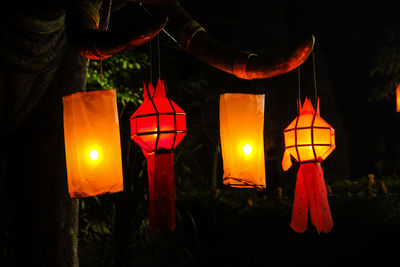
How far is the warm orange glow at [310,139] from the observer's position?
4578mm

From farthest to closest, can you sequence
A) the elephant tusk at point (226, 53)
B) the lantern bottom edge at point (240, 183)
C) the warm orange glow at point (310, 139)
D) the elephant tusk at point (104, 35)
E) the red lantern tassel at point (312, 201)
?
the warm orange glow at point (310, 139) < the red lantern tassel at point (312, 201) < the lantern bottom edge at point (240, 183) < the elephant tusk at point (226, 53) < the elephant tusk at point (104, 35)

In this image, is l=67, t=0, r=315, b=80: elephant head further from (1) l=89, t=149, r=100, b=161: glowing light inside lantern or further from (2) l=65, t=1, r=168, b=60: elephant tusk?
(1) l=89, t=149, r=100, b=161: glowing light inside lantern

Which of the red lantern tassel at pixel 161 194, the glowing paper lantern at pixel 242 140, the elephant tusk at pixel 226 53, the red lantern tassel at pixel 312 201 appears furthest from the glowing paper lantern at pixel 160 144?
the red lantern tassel at pixel 312 201

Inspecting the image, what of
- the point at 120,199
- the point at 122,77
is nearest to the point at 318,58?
the point at 122,77

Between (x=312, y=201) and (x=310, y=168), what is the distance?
36cm

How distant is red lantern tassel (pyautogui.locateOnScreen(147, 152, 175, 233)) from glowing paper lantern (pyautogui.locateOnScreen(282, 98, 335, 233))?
1.55 m

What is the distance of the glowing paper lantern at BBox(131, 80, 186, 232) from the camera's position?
369cm

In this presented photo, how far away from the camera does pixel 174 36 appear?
4020 millimetres

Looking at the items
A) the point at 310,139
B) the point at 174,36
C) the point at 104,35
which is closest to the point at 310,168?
the point at 310,139

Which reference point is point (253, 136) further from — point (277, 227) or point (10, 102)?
point (277, 227)

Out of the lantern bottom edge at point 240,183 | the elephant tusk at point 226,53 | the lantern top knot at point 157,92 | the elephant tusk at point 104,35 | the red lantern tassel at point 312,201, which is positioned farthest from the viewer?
the red lantern tassel at point 312,201

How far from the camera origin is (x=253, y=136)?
4359mm

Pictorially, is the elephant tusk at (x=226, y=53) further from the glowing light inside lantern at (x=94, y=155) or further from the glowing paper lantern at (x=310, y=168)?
the glowing light inside lantern at (x=94, y=155)

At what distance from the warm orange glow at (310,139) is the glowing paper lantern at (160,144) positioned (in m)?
1.42
